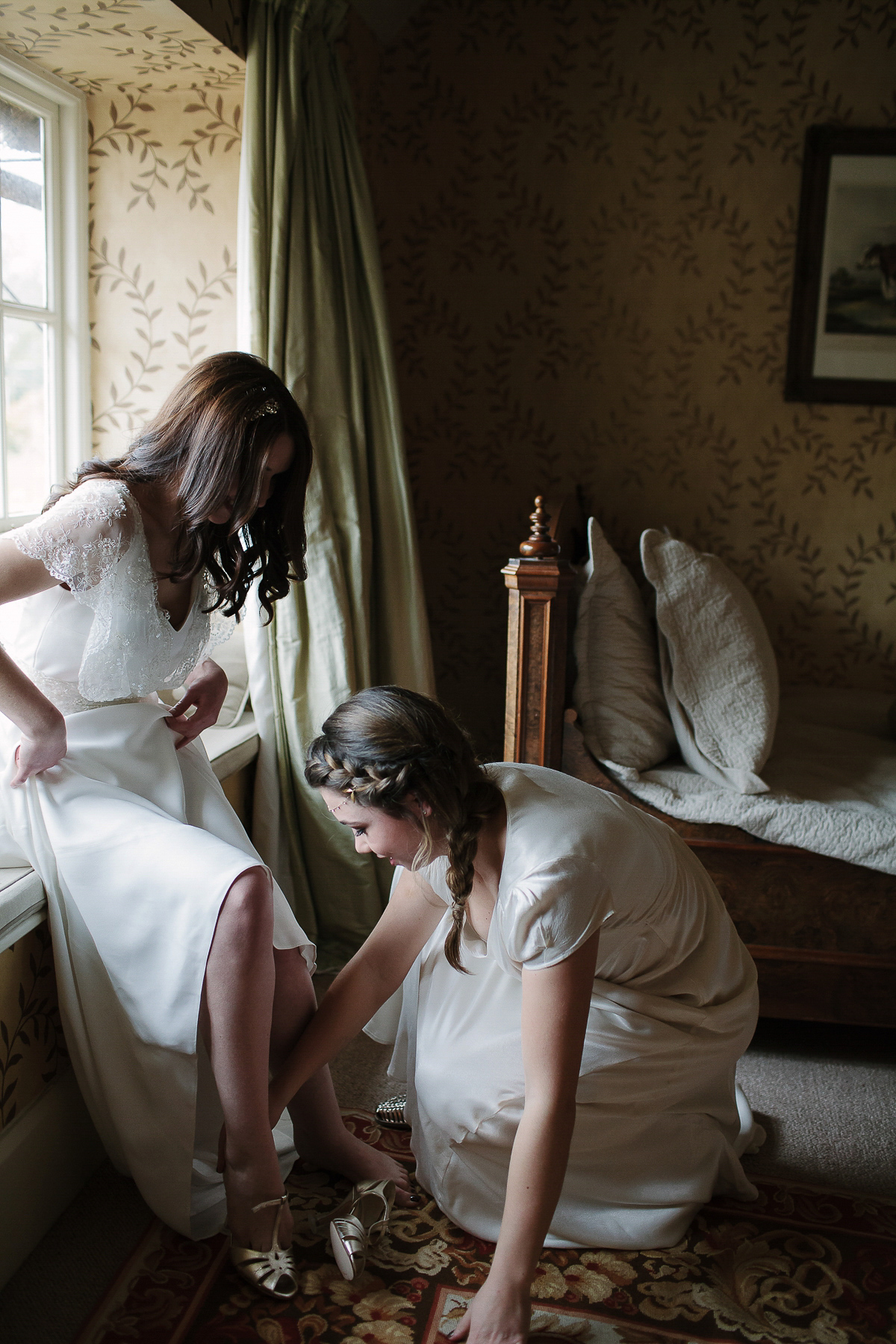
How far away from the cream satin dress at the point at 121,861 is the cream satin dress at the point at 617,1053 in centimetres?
28

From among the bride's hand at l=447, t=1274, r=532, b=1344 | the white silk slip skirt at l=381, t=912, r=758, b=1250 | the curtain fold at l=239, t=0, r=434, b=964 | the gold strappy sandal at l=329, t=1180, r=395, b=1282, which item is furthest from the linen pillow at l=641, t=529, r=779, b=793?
the bride's hand at l=447, t=1274, r=532, b=1344

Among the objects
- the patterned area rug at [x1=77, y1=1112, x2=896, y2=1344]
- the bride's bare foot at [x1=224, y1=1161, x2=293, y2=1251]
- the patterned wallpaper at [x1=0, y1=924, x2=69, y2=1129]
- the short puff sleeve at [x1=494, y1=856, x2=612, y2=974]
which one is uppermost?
the short puff sleeve at [x1=494, y1=856, x2=612, y2=974]

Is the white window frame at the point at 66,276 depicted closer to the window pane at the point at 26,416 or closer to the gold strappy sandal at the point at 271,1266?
the window pane at the point at 26,416

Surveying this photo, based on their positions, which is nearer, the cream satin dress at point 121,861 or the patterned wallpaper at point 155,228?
the cream satin dress at point 121,861

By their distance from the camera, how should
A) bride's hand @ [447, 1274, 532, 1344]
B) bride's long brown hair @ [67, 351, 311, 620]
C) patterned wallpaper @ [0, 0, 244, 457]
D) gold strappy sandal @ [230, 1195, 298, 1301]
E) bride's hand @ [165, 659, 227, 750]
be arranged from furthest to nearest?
patterned wallpaper @ [0, 0, 244, 457] → bride's hand @ [165, 659, 227, 750] → bride's long brown hair @ [67, 351, 311, 620] → gold strappy sandal @ [230, 1195, 298, 1301] → bride's hand @ [447, 1274, 532, 1344]

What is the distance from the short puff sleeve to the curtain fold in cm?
103

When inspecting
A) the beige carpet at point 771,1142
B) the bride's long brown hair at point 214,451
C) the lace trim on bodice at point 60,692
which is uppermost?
the bride's long brown hair at point 214,451

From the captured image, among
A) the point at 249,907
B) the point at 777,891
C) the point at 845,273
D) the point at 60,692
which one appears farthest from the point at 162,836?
the point at 845,273

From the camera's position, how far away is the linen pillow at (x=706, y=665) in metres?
2.14

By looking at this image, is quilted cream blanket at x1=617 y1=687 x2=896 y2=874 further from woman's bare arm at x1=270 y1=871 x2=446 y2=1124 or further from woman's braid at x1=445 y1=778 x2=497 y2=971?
woman's braid at x1=445 y1=778 x2=497 y2=971

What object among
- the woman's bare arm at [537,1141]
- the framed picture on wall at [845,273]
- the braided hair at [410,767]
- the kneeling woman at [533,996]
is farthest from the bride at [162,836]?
the framed picture on wall at [845,273]

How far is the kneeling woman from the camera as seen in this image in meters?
1.22

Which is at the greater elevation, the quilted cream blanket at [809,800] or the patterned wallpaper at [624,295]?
the patterned wallpaper at [624,295]

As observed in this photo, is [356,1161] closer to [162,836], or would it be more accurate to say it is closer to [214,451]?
[162,836]
